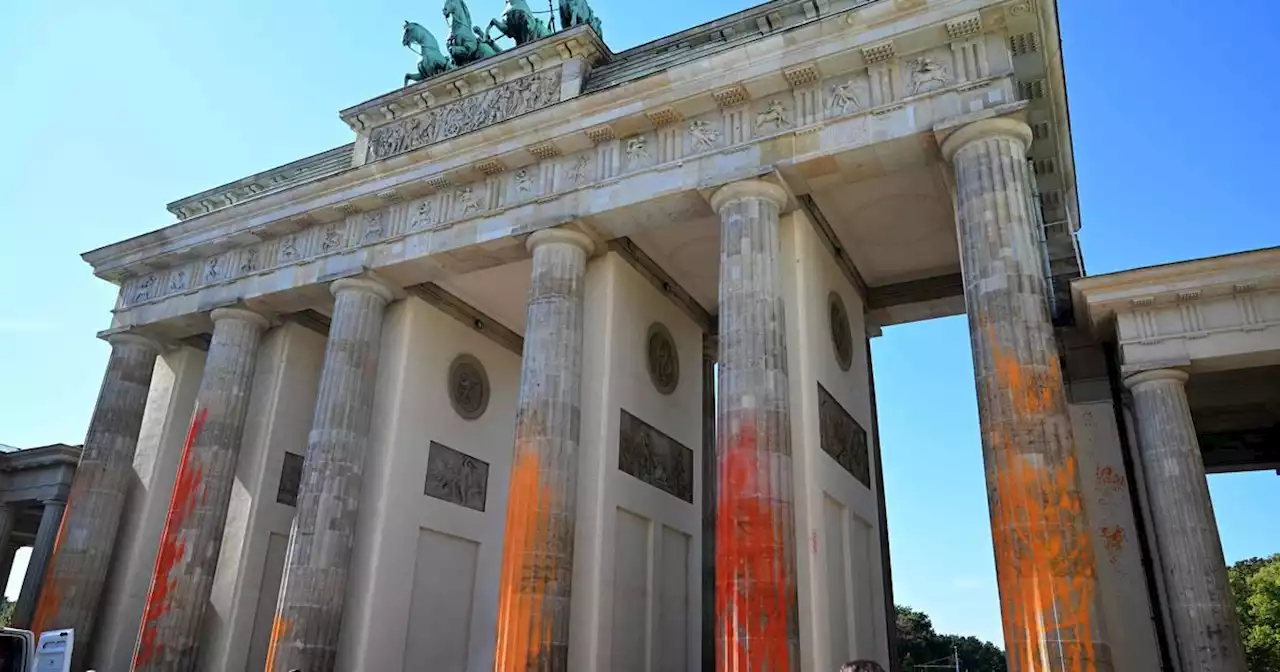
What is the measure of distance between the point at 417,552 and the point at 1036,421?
1259cm

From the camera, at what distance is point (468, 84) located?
1859cm

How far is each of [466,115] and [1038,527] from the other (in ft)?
45.4

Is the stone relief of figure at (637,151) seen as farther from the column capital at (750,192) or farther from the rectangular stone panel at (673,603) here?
the rectangular stone panel at (673,603)

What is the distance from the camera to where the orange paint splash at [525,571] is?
42.3ft

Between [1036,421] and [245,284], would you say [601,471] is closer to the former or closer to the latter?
[1036,421]

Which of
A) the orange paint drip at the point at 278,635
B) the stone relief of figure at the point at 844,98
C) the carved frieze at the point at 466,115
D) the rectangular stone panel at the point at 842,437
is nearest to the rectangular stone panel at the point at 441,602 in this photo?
the orange paint drip at the point at 278,635

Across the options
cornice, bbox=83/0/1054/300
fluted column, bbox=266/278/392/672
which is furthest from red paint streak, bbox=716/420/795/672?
fluted column, bbox=266/278/392/672

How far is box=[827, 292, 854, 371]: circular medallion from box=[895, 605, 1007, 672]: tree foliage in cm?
3586

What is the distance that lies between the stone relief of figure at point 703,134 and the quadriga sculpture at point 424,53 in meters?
7.92

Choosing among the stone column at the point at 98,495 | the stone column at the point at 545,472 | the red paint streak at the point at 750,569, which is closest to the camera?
the red paint streak at the point at 750,569

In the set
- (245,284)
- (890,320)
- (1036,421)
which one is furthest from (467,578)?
(1036,421)

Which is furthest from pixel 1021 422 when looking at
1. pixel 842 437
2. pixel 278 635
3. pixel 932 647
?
pixel 932 647

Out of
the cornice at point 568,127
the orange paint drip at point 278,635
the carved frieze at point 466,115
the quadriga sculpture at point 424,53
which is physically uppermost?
the quadriga sculpture at point 424,53

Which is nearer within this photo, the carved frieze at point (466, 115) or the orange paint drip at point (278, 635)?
the orange paint drip at point (278, 635)
